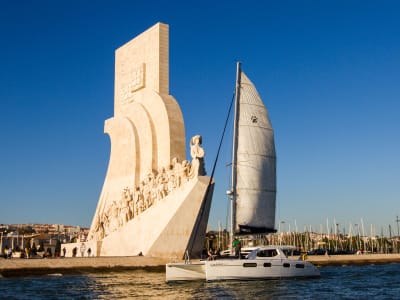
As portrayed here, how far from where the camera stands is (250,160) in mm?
16297

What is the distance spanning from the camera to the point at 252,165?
16266 millimetres

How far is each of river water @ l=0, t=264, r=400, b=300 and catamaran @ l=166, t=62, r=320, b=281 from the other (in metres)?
0.32

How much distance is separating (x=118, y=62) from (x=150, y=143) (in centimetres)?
669

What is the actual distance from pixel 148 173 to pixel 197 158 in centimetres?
442

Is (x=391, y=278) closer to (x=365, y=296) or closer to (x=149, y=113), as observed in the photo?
(x=365, y=296)

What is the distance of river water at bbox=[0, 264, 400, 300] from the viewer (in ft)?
40.9

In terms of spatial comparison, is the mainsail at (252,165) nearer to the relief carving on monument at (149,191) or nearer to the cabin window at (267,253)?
the cabin window at (267,253)

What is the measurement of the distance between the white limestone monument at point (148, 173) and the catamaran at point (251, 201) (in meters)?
3.86

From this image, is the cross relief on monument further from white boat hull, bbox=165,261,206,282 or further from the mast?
white boat hull, bbox=165,261,206,282

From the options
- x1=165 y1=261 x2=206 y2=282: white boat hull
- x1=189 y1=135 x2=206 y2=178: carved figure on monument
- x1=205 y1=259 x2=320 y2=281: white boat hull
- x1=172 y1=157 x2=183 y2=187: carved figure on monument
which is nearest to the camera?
x1=205 y1=259 x2=320 y2=281: white boat hull

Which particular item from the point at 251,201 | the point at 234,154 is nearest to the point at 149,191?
the point at 234,154

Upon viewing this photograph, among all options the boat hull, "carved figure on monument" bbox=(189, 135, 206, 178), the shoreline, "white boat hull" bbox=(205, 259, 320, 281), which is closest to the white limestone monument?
"carved figure on monument" bbox=(189, 135, 206, 178)

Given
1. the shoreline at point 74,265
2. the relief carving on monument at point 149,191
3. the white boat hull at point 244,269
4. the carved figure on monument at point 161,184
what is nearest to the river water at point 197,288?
the white boat hull at point 244,269

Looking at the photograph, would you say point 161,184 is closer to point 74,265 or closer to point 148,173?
point 148,173
